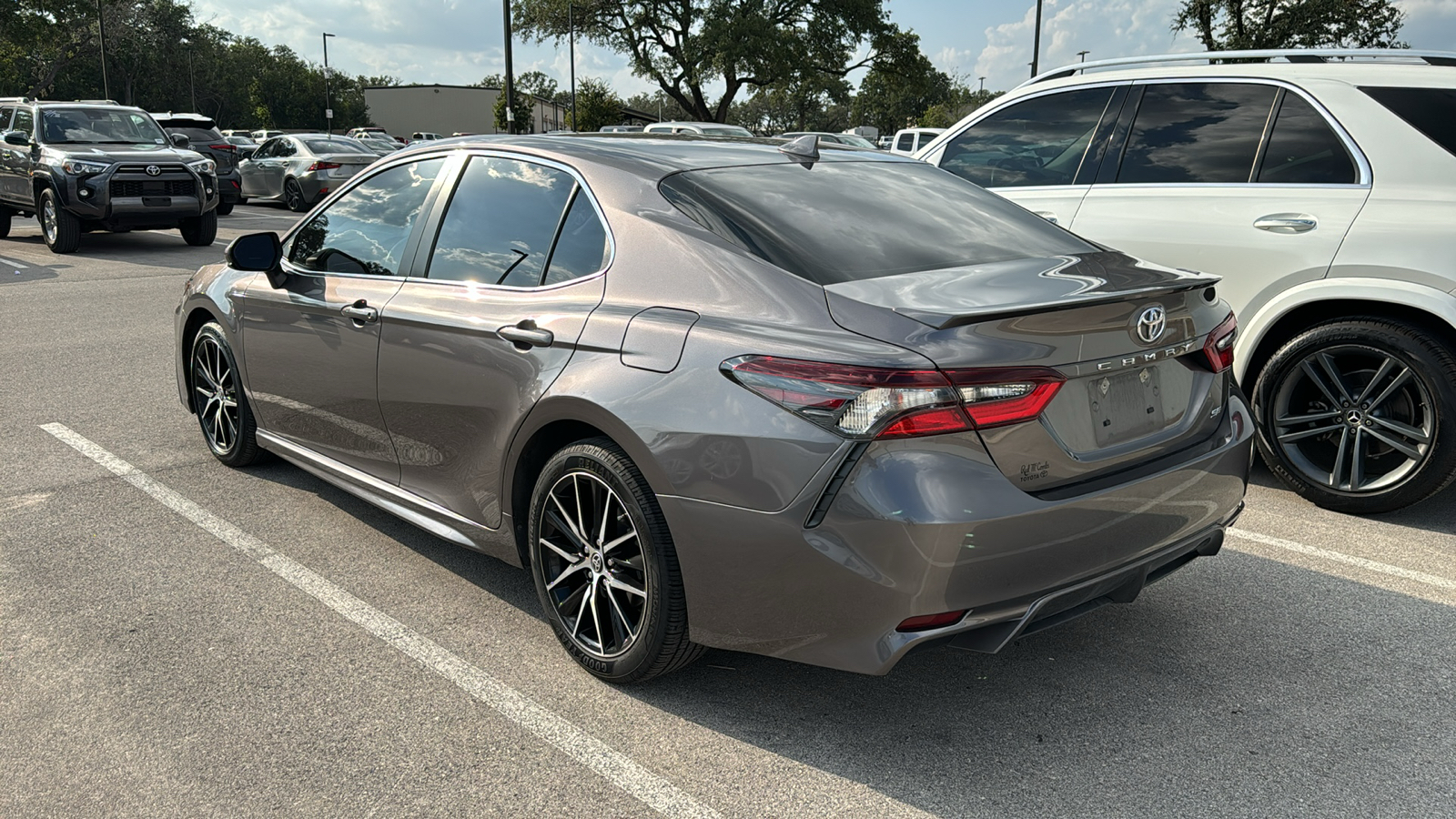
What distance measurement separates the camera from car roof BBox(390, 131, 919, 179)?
3.41 metres

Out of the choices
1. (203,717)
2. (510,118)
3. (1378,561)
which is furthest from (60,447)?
(510,118)

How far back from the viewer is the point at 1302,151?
488cm

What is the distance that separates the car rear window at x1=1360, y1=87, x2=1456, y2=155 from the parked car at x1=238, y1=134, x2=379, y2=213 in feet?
62.5

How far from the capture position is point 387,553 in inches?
168

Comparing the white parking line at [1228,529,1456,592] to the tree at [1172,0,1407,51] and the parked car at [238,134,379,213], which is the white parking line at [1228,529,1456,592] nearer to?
the parked car at [238,134,379,213]

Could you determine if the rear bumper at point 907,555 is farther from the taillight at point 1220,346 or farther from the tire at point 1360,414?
the tire at point 1360,414

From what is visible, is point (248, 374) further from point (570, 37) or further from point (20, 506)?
point (570, 37)

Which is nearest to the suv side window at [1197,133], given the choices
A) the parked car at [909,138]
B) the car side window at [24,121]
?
the car side window at [24,121]

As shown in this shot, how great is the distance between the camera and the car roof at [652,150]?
3410mm

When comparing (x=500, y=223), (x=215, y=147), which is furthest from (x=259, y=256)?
(x=215, y=147)

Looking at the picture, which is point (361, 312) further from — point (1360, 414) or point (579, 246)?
point (1360, 414)

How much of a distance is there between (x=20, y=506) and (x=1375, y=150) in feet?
19.6

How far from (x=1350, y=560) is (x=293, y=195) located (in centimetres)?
2124

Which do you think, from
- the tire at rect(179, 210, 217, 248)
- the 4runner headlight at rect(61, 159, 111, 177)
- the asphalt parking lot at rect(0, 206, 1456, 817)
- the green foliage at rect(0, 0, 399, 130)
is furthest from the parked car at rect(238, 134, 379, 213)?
the green foliage at rect(0, 0, 399, 130)
